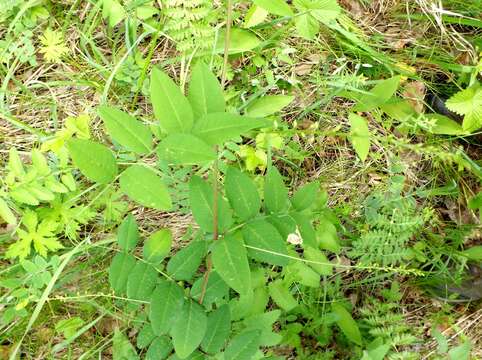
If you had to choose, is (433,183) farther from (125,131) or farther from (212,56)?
(125,131)

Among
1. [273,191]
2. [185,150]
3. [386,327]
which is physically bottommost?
[386,327]

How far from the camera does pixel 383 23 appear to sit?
8.52 feet

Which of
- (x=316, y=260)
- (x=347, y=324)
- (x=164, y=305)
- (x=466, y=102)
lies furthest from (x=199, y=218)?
(x=466, y=102)

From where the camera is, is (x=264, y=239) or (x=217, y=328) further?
(x=217, y=328)

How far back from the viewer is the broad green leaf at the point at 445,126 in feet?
7.90

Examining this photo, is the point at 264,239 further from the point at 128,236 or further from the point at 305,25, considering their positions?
the point at 305,25

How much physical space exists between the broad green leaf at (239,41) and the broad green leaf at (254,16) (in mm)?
63

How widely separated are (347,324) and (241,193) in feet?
3.95

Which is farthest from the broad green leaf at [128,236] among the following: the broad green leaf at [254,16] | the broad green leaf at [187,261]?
the broad green leaf at [254,16]

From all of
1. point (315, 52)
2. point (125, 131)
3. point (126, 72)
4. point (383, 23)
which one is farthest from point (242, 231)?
point (383, 23)

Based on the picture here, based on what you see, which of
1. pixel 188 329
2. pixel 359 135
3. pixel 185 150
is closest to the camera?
pixel 185 150

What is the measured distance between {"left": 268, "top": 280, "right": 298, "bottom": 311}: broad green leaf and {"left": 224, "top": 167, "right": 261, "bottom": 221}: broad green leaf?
0.74 meters

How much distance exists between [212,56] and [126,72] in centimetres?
42

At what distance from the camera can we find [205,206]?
56.2 inches
